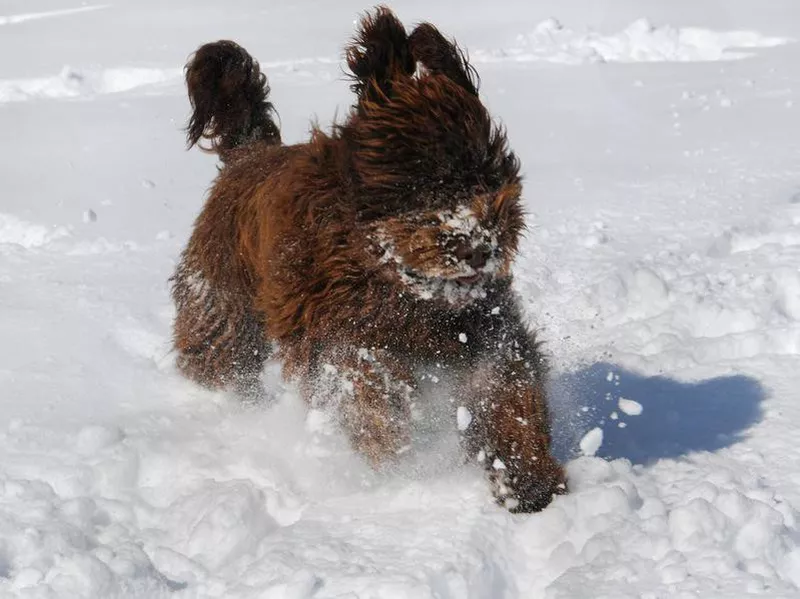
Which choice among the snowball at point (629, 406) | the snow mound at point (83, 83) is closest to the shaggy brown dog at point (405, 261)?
the snowball at point (629, 406)

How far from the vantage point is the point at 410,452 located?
3594mm

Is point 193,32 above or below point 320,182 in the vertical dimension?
below

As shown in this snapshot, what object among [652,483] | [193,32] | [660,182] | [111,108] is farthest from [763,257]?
[193,32]

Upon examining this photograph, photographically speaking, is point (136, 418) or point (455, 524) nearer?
point (455, 524)

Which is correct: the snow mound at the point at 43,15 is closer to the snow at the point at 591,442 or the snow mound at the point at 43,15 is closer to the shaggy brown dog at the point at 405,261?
the shaggy brown dog at the point at 405,261

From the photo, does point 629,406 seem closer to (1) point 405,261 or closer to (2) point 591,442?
(2) point 591,442

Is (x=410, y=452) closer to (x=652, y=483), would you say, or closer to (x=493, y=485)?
(x=493, y=485)

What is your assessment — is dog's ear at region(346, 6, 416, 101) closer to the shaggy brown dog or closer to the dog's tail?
the shaggy brown dog

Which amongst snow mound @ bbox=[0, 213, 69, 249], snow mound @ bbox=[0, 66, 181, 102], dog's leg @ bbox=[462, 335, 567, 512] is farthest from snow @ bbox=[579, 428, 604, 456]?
snow mound @ bbox=[0, 66, 181, 102]

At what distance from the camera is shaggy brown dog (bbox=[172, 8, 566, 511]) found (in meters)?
3.08

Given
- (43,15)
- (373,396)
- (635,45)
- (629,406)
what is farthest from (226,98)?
(43,15)

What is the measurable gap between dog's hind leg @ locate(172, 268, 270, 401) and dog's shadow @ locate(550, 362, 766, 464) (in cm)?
146

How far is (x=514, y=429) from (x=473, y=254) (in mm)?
736

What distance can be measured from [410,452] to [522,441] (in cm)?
46
